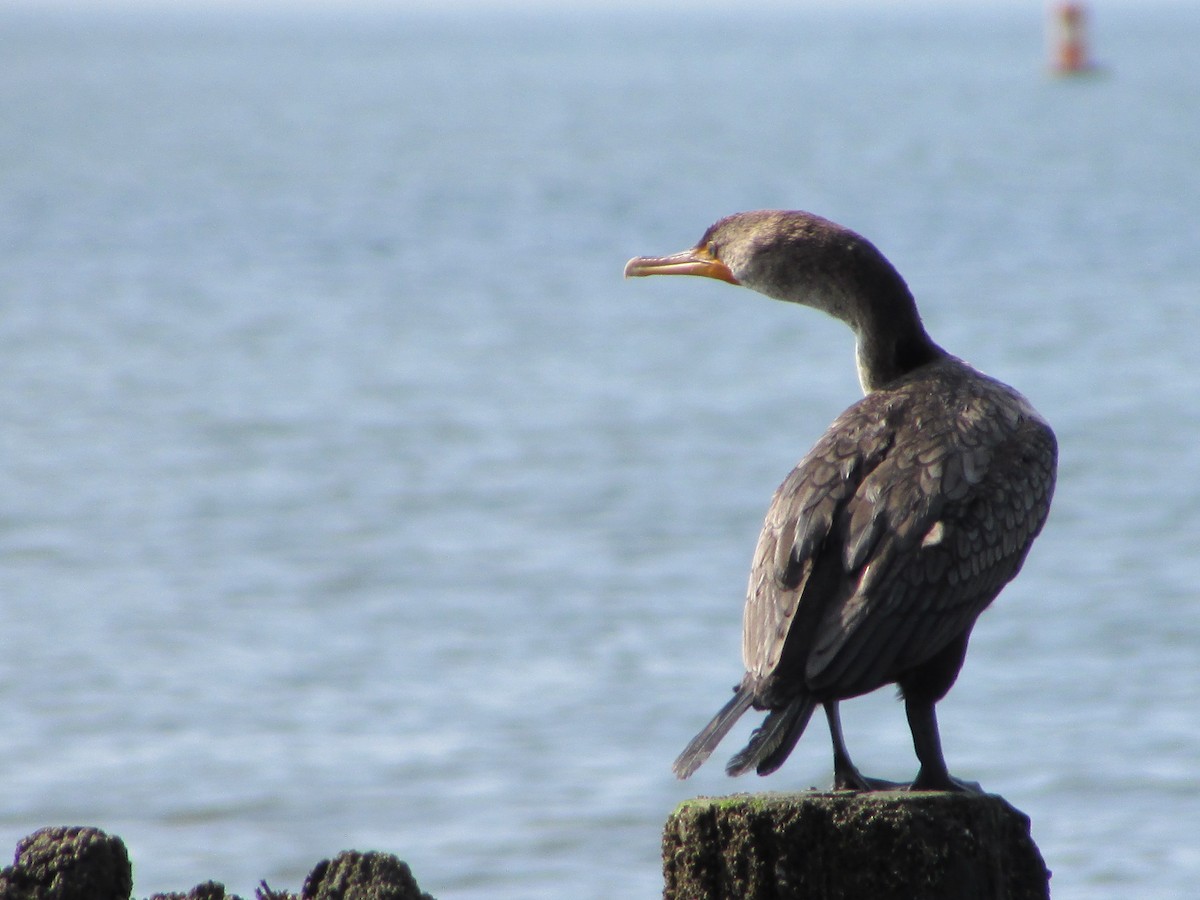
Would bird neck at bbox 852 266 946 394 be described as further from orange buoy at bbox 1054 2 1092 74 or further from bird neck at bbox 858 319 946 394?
orange buoy at bbox 1054 2 1092 74

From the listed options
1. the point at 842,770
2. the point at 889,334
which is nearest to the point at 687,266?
the point at 889,334

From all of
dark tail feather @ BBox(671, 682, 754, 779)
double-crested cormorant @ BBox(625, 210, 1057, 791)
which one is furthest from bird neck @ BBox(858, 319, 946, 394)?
dark tail feather @ BBox(671, 682, 754, 779)

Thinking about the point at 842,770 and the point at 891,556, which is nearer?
the point at 891,556

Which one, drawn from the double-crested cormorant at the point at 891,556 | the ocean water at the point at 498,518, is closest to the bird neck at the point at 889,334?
the double-crested cormorant at the point at 891,556

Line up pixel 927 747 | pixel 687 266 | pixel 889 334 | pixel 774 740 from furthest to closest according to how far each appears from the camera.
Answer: pixel 687 266 < pixel 889 334 < pixel 927 747 < pixel 774 740

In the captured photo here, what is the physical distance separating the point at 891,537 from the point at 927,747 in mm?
400

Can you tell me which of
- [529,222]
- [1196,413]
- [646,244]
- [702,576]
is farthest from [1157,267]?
[702,576]

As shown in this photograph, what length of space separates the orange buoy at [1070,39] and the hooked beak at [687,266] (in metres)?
53.6

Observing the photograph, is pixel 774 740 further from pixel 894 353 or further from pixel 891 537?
pixel 894 353

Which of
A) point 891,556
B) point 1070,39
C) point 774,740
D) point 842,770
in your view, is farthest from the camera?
point 1070,39

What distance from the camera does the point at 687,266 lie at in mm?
4391

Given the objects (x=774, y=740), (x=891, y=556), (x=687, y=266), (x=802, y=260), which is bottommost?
(x=774, y=740)

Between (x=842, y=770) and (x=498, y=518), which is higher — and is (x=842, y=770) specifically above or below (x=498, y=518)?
below

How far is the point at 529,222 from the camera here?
2864cm
